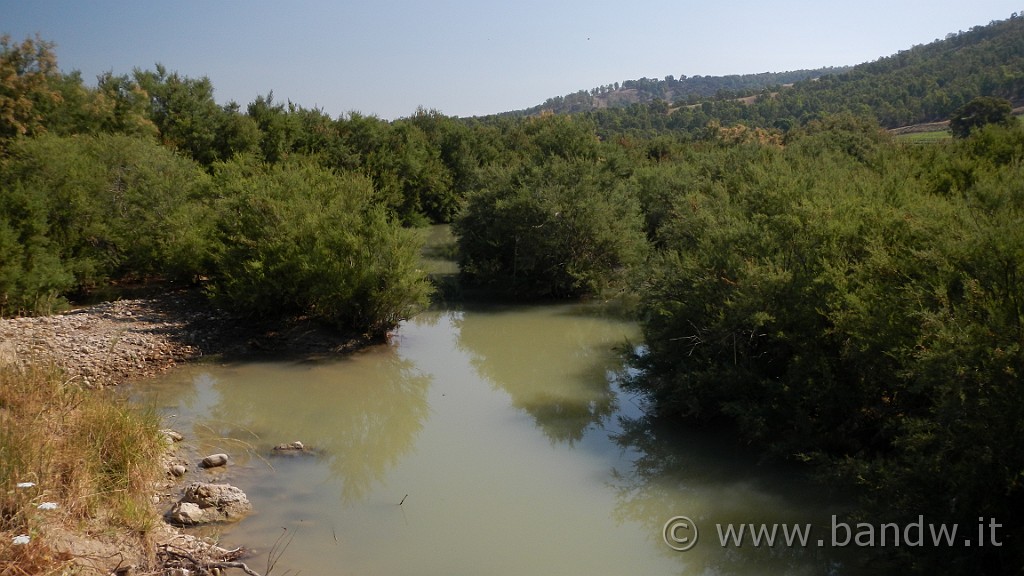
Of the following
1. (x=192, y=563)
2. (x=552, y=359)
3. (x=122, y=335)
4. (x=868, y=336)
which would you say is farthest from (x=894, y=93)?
(x=192, y=563)

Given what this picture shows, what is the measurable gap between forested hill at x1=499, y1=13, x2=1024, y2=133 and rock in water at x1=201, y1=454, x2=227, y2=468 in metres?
50.0

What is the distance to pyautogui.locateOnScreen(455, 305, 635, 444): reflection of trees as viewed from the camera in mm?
12125

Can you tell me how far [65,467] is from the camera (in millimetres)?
6789

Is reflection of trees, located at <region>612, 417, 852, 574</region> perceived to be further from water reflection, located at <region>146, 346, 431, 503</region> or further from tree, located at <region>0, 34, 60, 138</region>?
tree, located at <region>0, 34, 60, 138</region>

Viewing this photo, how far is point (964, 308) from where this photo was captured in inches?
273

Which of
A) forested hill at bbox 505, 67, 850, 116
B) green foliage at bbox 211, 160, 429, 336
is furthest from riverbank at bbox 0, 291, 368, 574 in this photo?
forested hill at bbox 505, 67, 850, 116

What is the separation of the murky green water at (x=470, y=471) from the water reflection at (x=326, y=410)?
0.04 m

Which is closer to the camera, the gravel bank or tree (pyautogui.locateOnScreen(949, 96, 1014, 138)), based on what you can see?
the gravel bank

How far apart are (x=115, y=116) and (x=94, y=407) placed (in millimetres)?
24848

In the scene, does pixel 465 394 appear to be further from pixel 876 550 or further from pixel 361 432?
pixel 876 550

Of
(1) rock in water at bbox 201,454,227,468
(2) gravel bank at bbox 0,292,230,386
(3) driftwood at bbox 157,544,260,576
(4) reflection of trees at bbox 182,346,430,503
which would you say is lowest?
(4) reflection of trees at bbox 182,346,430,503

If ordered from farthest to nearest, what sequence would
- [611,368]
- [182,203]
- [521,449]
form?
[182,203] < [611,368] < [521,449]

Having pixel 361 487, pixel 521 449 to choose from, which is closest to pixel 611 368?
pixel 521 449

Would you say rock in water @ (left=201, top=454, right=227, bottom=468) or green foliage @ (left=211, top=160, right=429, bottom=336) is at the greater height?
green foliage @ (left=211, top=160, right=429, bottom=336)
